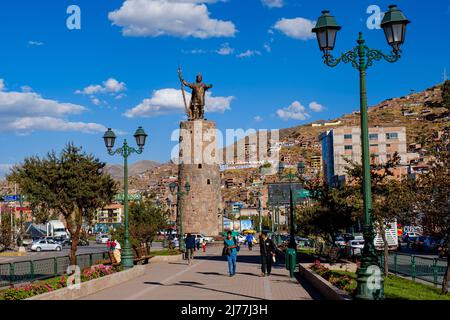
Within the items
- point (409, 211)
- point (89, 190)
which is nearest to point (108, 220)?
point (89, 190)

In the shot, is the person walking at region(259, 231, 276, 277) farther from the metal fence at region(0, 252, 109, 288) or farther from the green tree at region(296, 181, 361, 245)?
the metal fence at region(0, 252, 109, 288)

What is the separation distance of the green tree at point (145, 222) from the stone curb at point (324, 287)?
14164mm

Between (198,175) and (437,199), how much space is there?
44067 millimetres

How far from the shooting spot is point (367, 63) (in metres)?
11.9

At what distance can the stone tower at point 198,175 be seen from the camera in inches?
2292

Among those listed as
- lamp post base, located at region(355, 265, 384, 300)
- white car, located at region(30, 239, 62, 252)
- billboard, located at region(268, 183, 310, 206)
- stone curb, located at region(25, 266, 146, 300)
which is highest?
billboard, located at region(268, 183, 310, 206)

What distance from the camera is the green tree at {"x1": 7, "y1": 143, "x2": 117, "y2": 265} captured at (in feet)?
79.9

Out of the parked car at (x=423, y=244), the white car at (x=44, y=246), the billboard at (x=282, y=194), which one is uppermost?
the billboard at (x=282, y=194)

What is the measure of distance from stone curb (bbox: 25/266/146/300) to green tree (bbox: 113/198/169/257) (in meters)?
11.1

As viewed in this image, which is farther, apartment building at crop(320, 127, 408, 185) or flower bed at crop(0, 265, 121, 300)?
apartment building at crop(320, 127, 408, 185)

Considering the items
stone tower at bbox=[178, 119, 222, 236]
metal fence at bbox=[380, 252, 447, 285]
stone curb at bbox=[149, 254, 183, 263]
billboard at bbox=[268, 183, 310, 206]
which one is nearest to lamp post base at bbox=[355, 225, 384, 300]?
metal fence at bbox=[380, 252, 447, 285]

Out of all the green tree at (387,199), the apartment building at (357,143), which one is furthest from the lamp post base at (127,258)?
the apartment building at (357,143)

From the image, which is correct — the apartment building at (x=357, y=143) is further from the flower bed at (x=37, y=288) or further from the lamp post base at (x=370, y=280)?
the lamp post base at (x=370, y=280)

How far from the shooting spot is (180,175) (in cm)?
5922
